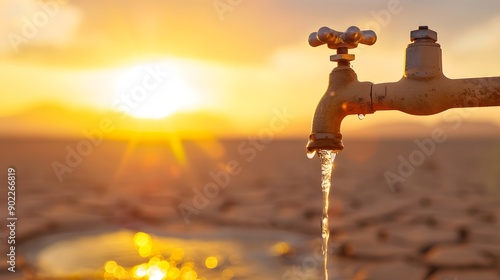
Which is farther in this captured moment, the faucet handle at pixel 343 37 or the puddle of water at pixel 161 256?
the puddle of water at pixel 161 256

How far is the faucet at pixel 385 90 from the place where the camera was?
1.44m

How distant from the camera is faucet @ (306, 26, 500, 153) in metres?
1.44

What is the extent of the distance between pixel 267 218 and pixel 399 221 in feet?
3.78

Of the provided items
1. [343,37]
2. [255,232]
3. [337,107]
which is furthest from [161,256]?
[343,37]

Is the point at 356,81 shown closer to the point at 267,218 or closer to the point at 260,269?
the point at 260,269

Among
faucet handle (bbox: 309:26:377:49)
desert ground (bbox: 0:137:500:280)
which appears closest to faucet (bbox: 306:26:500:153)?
faucet handle (bbox: 309:26:377:49)

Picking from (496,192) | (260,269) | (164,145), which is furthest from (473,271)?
(164,145)

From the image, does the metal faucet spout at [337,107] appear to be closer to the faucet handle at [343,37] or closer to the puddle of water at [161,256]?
the faucet handle at [343,37]

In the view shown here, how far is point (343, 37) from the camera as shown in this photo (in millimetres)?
1481

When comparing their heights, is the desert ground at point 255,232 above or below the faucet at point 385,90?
above

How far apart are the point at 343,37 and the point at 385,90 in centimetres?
17

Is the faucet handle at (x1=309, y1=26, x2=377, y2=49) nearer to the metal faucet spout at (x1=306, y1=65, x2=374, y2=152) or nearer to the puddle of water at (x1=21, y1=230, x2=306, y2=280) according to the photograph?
the metal faucet spout at (x1=306, y1=65, x2=374, y2=152)

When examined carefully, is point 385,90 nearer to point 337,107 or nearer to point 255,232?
point 337,107

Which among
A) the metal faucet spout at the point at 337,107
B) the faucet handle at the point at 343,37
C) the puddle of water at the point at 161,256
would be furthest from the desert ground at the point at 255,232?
the faucet handle at the point at 343,37
